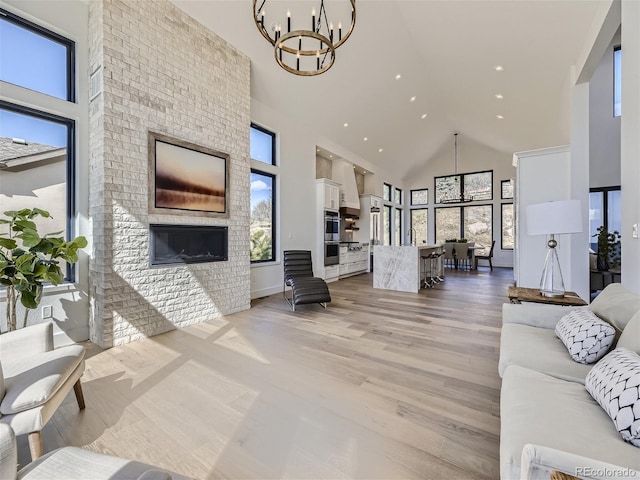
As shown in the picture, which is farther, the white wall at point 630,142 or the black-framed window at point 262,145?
the black-framed window at point 262,145

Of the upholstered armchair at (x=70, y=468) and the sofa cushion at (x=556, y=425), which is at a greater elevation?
the sofa cushion at (x=556, y=425)

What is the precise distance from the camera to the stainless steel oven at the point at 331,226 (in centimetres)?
714

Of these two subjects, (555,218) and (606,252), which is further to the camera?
(606,252)

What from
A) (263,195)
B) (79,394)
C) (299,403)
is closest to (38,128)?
(79,394)

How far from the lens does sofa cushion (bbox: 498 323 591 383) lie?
155 centimetres

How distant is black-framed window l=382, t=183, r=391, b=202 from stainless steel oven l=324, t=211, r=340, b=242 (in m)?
3.80

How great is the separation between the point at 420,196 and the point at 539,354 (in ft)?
36.9

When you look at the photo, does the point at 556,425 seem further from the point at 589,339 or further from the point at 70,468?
the point at 70,468

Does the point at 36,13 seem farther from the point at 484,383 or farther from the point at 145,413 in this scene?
the point at 484,383

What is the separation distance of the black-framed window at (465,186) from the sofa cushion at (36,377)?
11.0 m

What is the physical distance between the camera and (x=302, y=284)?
454cm

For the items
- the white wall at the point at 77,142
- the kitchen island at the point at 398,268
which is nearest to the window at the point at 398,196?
the kitchen island at the point at 398,268

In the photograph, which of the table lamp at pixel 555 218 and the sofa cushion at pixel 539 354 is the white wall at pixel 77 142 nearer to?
the sofa cushion at pixel 539 354

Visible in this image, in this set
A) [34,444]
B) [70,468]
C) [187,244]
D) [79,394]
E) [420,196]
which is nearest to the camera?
[70,468]
